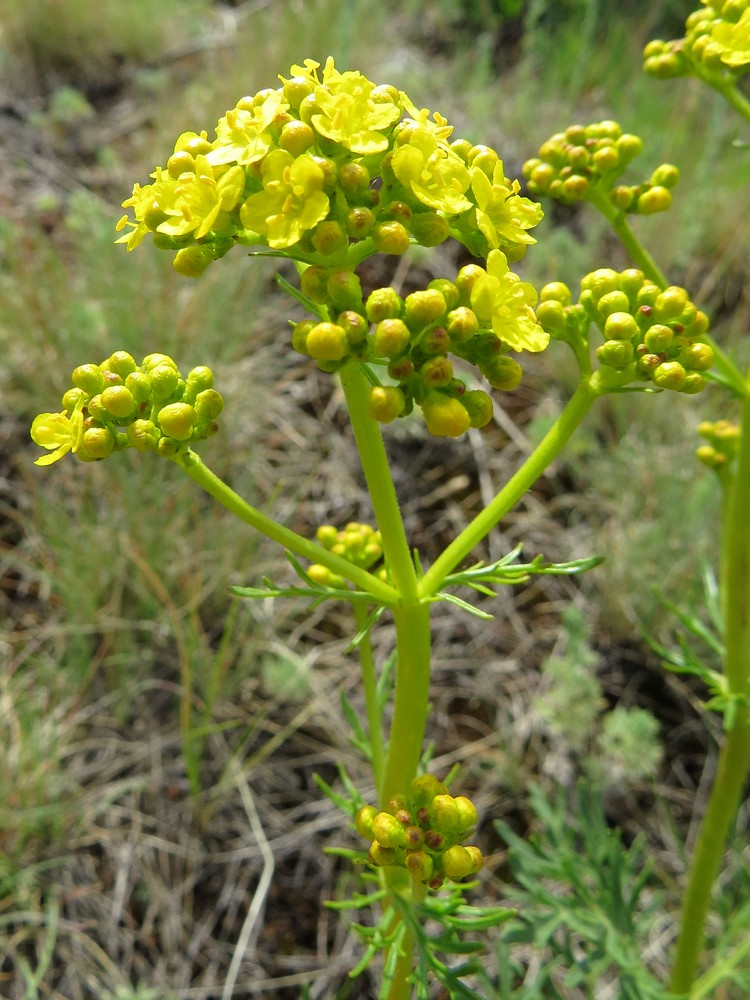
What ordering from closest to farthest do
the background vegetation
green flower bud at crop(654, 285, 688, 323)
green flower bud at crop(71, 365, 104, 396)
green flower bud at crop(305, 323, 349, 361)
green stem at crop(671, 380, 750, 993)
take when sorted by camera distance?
green flower bud at crop(305, 323, 349, 361) < green flower bud at crop(71, 365, 104, 396) < green flower bud at crop(654, 285, 688, 323) < green stem at crop(671, 380, 750, 993) < the background vegetation

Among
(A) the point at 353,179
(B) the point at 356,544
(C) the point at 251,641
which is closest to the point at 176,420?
(A) the point at 353,179

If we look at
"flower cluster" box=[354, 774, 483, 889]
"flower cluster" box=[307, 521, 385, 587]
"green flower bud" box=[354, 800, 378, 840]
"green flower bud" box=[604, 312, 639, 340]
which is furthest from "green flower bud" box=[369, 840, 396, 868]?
"green flower bud" box=[604, 312, 639, 340]

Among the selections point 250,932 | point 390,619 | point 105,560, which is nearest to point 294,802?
point 250,932

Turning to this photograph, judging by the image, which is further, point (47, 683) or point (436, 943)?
point (47, 683)

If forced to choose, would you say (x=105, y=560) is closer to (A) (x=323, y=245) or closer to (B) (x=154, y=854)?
(B) (x=154, y=854)

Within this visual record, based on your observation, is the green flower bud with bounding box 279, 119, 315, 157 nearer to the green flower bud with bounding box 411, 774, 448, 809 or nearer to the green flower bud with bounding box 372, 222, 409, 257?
the green flower bud with bounding box 372, 222, 409, 257
